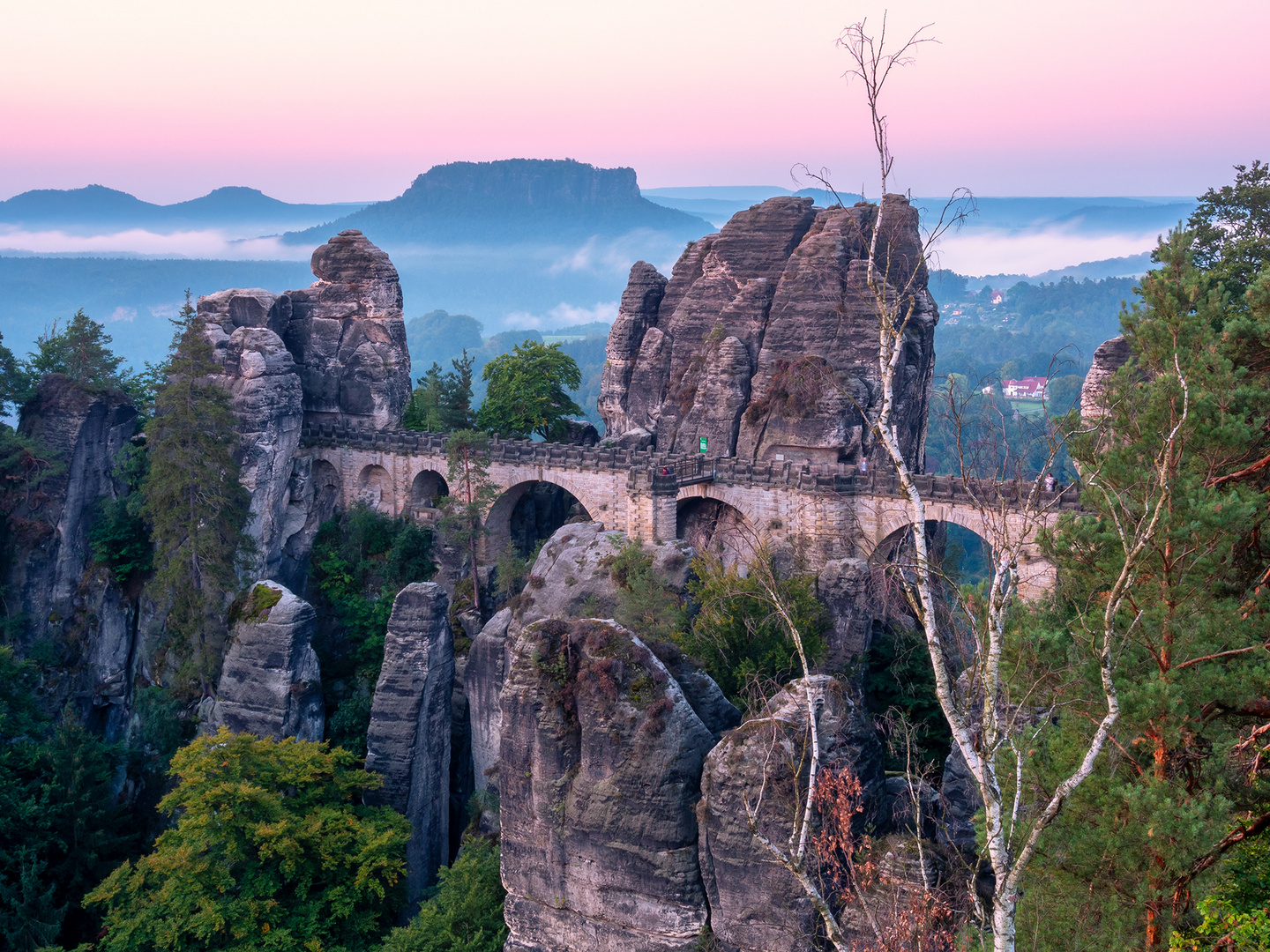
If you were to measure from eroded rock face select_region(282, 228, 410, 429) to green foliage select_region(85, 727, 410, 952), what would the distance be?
67.5 feet

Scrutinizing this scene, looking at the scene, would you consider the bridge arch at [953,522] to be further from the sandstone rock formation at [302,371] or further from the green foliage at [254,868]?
the sandstone rock formation at [302,371]

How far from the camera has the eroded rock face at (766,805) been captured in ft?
50.4

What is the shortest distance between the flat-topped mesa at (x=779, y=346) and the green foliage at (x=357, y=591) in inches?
399

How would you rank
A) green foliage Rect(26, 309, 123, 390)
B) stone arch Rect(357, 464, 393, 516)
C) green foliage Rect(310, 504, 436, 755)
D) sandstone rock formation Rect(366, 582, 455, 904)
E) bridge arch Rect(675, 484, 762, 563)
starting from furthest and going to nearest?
stone arch Rect(357, 464, 393, 516)
green foliage Rect(26, 309, 123, 390)
bridge arch Rect(675, 484, 762, 563)
green foliage Rect(310, 504, 436, 755)
sandstone rock formation Rect(366, 582, 455, 904)

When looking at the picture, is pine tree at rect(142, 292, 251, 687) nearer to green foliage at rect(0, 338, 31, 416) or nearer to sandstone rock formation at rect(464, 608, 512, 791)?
green foliage at rect(0, 338, 31, 416)

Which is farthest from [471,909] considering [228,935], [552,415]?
Answer: [552,415]

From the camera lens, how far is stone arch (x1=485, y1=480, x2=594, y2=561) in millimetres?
38656

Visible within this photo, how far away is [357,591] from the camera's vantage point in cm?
3831

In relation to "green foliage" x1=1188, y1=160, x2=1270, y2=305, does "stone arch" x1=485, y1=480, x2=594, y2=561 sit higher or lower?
lower

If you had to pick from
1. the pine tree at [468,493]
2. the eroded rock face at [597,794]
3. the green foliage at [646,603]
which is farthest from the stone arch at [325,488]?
the eroded rock face at [597,794]

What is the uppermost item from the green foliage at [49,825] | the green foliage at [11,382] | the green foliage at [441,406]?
the green foliage at [11,382]

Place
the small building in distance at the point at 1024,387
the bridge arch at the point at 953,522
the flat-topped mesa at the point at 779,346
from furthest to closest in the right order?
the small building in distance at the point at 1024,387 < the flat-topped mesa at the point at 779,346 < the bridge arch at the point at 953,522

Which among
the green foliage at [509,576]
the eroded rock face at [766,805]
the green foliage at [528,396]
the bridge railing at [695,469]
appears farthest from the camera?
the green foliage at [528,396]

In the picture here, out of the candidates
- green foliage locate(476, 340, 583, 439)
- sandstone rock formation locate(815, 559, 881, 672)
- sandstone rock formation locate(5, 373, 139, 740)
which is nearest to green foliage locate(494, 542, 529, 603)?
green foliage locate(476, 340, 583, 439)
